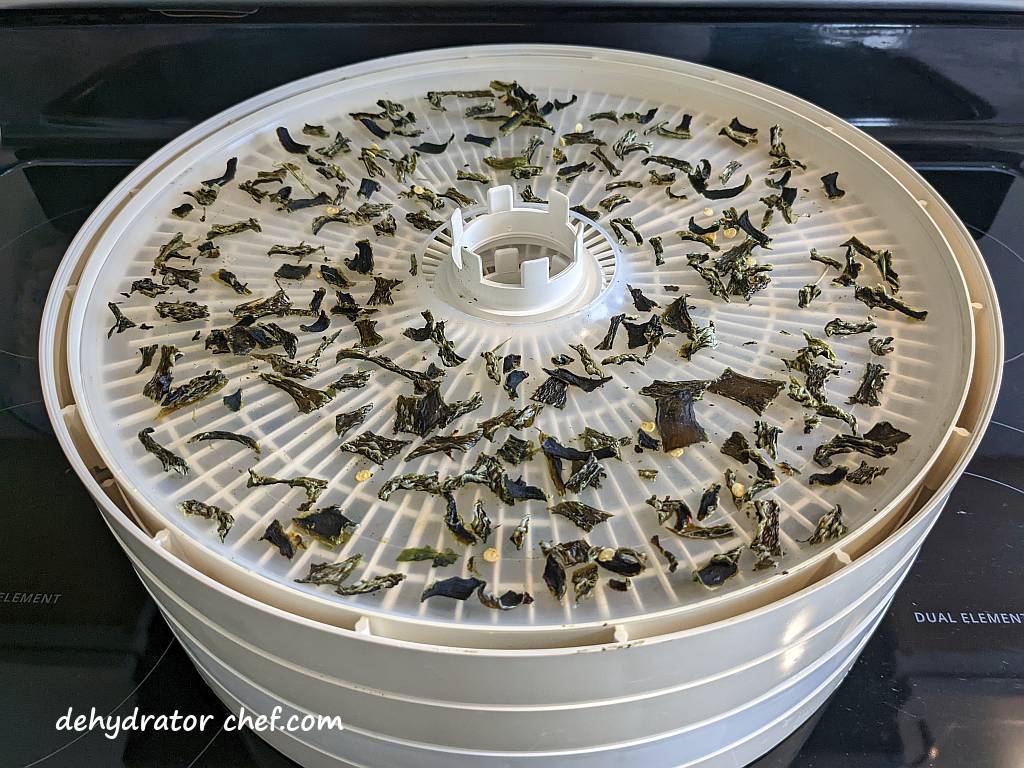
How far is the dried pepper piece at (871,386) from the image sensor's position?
0.73 m

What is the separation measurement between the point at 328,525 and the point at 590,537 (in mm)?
190

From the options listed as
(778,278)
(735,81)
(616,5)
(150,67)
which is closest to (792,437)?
(778,278)

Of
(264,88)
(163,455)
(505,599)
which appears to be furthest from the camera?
(264,88)

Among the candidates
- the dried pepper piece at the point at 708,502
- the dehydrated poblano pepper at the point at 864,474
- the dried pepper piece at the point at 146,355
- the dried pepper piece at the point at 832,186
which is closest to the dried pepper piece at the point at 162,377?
the dried pepper piece at the point at 146,355

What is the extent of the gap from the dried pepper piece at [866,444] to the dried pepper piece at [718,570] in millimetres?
127

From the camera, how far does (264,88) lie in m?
1.30

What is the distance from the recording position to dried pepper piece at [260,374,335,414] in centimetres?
75

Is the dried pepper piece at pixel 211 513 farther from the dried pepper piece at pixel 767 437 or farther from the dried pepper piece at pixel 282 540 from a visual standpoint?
→ the dried pepper piece at pixel 767 437

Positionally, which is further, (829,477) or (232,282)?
(232,282)

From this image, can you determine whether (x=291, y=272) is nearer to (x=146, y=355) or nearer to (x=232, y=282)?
(x=232, y=282)

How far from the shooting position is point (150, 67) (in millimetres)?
1286

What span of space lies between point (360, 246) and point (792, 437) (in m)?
0.45

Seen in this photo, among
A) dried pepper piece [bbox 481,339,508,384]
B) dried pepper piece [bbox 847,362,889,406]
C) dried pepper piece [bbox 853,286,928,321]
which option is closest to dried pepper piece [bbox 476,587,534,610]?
dried pepper piece [bbox 481,339,508,384]

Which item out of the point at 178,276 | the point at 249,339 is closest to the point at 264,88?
the point at 178,276
